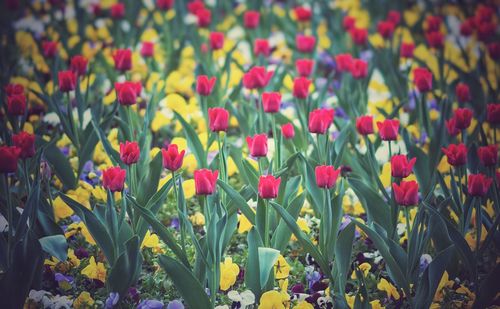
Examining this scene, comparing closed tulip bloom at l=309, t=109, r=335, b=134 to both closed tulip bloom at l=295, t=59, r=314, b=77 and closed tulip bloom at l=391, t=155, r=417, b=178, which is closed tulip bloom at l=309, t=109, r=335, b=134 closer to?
closed tulip bloom at l=391, t=155, r=417, b=178

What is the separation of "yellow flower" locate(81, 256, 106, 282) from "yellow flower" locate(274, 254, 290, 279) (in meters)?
0.55

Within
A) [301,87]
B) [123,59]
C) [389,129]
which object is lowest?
[389,129]

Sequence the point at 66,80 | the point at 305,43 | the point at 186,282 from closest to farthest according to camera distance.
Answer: the point at 186,282 < the point at 66,80 < the point at 305,43

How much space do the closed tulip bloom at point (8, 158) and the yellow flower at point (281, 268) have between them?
0.86 m

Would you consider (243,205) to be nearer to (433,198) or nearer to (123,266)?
(123,266)

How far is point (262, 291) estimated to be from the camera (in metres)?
1.94

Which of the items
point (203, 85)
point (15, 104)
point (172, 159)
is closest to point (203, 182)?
point (172, 159)

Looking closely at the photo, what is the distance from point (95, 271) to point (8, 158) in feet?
1.50

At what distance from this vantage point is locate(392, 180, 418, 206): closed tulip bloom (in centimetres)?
179

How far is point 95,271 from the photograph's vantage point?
78.7 inches

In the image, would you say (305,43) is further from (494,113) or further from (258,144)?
(258,144)

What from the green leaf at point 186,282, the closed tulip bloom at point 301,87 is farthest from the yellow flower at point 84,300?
the closed tulip bloom at point 301,87

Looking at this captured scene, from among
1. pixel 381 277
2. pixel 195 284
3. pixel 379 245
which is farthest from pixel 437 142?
pixel 195 284

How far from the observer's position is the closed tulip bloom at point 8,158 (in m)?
1.79
